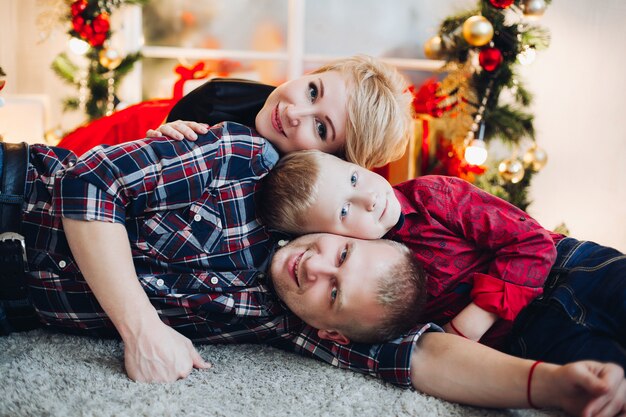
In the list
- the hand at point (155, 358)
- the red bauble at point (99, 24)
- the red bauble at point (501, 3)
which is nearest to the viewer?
the hand at point (155, 358)

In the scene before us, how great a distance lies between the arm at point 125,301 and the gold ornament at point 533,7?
164 centimetres

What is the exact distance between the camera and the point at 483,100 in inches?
89.5

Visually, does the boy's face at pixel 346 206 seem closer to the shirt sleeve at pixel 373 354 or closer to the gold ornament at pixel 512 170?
the shirt sleeve at pixel 373 354

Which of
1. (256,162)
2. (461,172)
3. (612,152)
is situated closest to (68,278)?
(256,162)

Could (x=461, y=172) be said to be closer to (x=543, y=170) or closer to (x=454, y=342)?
(x=543, y=170)

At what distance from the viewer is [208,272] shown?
1107 mm

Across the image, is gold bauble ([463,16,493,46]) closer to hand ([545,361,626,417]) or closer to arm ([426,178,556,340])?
arm ([426,178,556,340])

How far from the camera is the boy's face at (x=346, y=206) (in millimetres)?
1085

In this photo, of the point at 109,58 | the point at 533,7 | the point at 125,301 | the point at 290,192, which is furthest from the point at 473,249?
the point at 109,58

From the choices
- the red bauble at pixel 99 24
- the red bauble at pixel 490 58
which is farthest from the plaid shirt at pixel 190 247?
the red bauble at pixel 99 24

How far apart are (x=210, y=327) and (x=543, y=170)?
1.96 m

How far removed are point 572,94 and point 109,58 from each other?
6.19ft

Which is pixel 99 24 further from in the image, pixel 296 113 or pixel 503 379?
pixel 503 379

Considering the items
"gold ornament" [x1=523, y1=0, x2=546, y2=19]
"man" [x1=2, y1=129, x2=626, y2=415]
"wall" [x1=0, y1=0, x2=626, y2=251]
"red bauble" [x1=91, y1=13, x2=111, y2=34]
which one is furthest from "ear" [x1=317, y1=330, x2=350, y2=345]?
"red bauble" [x1=91, y1=13, x2=111, y2=34]
